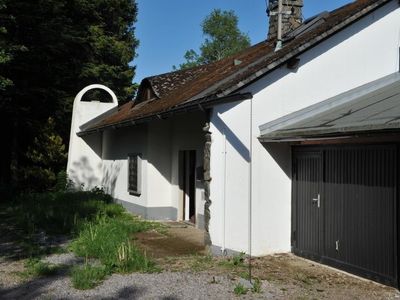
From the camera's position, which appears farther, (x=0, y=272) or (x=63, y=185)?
(x=63, y=185)

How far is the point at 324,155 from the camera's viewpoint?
8.26m

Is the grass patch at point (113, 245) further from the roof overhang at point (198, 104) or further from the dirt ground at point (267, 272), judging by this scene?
the roof overhang at point (198, 104)

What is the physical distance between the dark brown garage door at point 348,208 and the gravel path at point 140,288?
5.64 feet

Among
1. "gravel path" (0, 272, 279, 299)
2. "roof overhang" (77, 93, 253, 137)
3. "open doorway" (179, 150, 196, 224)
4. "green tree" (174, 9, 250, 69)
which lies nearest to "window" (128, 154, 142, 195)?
"open doorway" (179, 150, 196, 224)

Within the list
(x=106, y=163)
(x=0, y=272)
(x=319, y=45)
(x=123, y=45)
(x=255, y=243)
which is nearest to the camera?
(x=0, y=272)

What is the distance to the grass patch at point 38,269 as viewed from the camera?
24.5 ft

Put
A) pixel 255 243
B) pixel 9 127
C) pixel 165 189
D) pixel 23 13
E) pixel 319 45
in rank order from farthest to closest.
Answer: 1. pixel 9 127
2. pixel 23 13
3. pixel 165 189
4. pixel 319 45
5. pixel 255 243

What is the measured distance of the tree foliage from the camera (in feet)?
72.6

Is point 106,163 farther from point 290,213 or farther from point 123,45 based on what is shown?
point 123,45

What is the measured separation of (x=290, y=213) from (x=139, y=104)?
9430 mm

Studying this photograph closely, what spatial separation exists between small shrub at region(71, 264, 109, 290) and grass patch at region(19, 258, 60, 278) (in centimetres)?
34

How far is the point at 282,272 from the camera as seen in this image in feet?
25.4

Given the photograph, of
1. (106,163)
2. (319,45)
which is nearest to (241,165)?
(319,45)

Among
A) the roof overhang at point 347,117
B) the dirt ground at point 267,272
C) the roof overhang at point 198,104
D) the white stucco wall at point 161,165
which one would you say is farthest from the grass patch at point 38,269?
the white stucco wall at point 161,165
